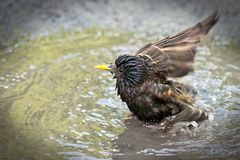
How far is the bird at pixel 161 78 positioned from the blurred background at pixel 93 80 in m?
0.17

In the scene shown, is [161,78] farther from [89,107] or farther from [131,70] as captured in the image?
[89,107]

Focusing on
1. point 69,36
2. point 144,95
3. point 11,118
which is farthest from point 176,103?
point 69,36

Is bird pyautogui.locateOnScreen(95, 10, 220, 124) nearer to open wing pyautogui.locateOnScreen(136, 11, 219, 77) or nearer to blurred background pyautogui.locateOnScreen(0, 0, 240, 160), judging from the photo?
open wing pyautogui.locateOnScreen(136, 11, 219, 77)

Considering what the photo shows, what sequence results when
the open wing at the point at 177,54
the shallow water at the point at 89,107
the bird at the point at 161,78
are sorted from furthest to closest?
the open wing at the point at 177,54, the bird at the point at 161,78, the shallow water at the point at 89,107

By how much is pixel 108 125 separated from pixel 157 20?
122 inches

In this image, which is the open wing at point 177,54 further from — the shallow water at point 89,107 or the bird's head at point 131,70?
the shallow water at point 89,107

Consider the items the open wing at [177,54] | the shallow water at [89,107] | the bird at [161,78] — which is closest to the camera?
the shallow water at [89,107]

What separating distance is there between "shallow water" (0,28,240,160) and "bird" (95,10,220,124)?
169 mm

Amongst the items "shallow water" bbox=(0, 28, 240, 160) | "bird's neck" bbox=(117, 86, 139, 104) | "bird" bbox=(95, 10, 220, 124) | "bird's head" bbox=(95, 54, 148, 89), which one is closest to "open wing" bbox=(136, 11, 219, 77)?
"bird" bbox=(95, 10, 220, 124)

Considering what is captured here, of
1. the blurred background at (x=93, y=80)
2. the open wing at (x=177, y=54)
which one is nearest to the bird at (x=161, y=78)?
the open wing at (x=177, y=54)

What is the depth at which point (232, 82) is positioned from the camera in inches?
233

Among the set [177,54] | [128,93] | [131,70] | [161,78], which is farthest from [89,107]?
[177,54]

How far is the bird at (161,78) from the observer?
16.6 feet

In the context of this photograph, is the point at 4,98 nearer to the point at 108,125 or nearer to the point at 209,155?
the point at 108,125
